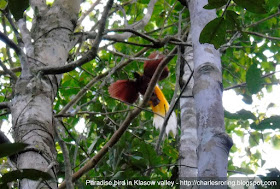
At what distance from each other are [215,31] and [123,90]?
1.76 meters

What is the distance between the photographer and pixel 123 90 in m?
2.72

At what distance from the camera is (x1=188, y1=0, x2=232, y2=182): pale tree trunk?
855mm

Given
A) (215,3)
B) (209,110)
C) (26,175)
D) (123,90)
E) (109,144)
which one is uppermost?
(123,90)

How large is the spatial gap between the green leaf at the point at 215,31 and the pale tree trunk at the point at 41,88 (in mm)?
611

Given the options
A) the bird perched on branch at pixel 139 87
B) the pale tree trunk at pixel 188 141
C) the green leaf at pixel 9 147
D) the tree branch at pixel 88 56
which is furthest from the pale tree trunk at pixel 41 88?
the bird perched on branch at pixel 139 87

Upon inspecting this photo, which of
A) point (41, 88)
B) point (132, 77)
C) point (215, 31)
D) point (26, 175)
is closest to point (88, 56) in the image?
point (41, 88)

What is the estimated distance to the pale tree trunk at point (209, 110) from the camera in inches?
33.7

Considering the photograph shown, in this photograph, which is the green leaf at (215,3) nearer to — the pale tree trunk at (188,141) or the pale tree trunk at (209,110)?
the pale tree trunk at (209,110)

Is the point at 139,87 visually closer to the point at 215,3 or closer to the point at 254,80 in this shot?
the point at 254,80

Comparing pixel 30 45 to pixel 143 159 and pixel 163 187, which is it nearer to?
pixel 143 159

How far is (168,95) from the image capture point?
3246mm

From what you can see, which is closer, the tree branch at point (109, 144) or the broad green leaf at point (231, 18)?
the broad green leaf at point (231, 18)

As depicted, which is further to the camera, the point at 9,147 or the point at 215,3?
the point at 215,3

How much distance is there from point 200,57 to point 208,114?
Result: 0.83 feet
